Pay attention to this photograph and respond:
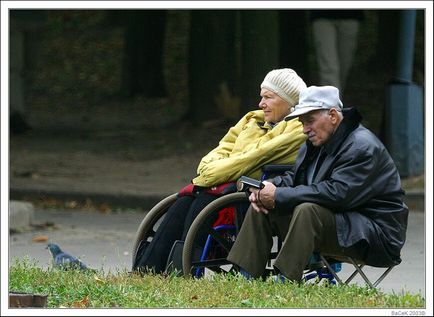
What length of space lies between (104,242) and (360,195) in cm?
450

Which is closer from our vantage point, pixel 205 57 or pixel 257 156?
pixel 257 156

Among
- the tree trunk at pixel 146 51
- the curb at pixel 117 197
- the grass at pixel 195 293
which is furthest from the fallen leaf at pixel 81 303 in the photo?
the tree trunk at pixel 146 51

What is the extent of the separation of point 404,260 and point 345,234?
3107 millimetres

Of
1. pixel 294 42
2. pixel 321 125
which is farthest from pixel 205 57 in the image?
pixel 321 125

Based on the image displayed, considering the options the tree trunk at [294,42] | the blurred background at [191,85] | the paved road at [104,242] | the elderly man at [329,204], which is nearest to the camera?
the elderly man at [329,204]

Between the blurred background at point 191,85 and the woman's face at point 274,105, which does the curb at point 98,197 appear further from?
the woman's face at point 274,105

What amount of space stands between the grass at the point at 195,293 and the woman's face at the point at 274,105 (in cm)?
114

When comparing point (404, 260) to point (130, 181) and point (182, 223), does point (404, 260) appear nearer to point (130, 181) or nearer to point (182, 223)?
point (182, 223)

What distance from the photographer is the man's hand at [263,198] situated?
711 centimetres

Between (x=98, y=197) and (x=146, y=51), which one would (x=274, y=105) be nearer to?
(x=98, y=197)

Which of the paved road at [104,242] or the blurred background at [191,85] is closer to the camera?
the paved road at [104,242]

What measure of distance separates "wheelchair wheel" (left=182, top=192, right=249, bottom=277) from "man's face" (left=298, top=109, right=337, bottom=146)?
0.57 meters

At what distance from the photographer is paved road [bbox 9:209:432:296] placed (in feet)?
30.1

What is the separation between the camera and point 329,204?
276 inches
